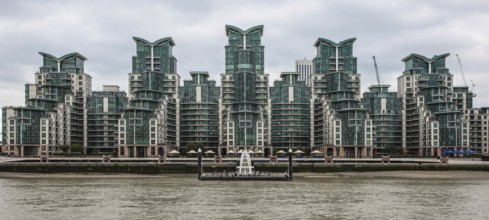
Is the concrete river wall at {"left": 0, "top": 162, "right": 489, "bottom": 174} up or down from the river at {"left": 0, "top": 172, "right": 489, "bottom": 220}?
down

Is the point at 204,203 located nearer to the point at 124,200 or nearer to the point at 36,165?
the point at 124,200

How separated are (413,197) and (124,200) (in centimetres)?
3872

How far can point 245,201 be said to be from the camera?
69.2m

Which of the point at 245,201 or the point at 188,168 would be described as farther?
the point at 188,168

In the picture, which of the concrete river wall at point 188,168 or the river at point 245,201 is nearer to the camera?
the river at point 245,201

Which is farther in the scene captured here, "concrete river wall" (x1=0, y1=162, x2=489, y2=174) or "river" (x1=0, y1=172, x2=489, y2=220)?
"concrete river wall" (x1=0, y1=162, x2=489, y2=174)

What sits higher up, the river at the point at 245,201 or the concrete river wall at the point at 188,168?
the river at the point at 245,201

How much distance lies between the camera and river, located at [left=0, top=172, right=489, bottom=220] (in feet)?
190

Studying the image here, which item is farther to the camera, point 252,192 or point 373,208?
point 252,192

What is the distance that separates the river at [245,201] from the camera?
5794cm

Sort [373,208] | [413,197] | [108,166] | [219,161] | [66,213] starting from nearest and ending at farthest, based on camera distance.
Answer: [66,213] → [373,208] → [413,197] → [108,166] → [219,161]

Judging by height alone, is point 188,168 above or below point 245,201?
below

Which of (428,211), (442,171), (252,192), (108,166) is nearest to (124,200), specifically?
(252,192)

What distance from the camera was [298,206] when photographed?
64438 mm
